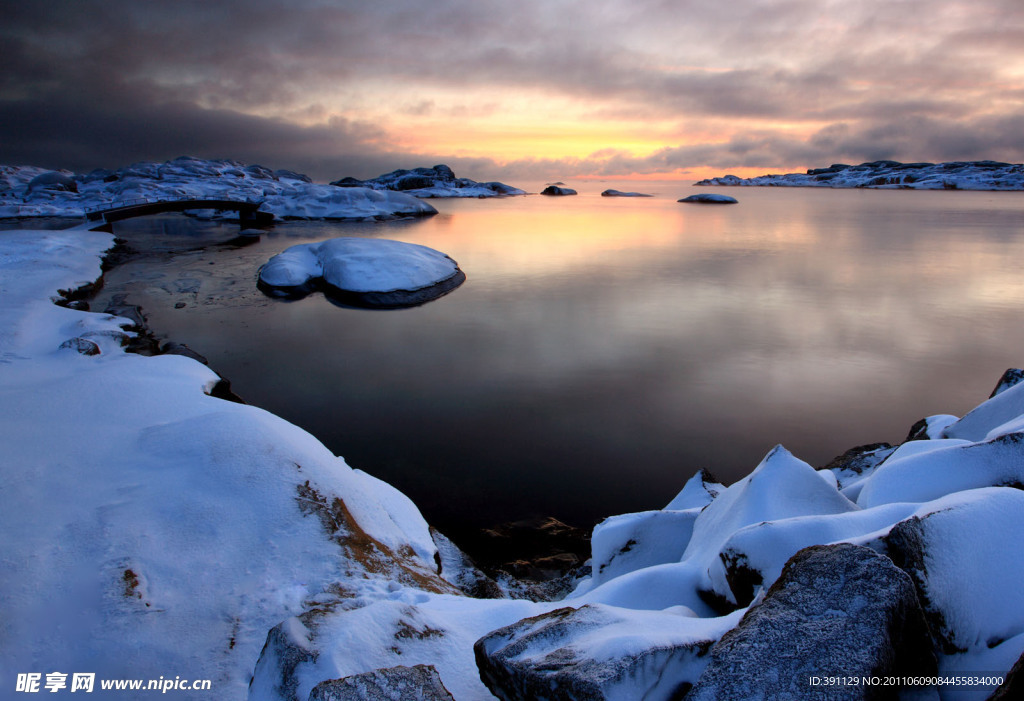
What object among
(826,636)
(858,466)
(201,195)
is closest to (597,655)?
(826,636)

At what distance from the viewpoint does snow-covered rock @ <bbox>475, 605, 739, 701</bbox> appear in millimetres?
2086

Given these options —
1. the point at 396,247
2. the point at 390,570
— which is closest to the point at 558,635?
the point at 390,570

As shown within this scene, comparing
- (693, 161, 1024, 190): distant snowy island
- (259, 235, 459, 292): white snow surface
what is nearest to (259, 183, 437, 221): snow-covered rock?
(259, 235, 459, 292): white snow surface

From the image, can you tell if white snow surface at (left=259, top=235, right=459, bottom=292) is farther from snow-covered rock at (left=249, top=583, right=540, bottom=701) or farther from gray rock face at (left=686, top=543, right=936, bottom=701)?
gray rock face at (left=686, top=543, right=936, bottom=701)

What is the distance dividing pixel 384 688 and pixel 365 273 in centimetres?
1792

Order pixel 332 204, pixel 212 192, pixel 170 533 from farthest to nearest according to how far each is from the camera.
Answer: pixel 212 192 → pixel 332 204 → pixel 170 533

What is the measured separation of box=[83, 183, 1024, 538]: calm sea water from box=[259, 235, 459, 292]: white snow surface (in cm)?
137

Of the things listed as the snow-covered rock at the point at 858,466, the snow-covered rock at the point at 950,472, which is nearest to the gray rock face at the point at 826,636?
the snow-covered rock at the point at 950,472

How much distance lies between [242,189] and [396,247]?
2511 inches

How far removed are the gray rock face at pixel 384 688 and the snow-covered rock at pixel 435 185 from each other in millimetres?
104082

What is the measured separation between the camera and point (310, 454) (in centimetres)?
543

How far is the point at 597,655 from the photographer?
7.26 feet

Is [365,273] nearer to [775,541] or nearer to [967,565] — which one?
[775,541]

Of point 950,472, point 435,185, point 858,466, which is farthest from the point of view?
point 435,185
